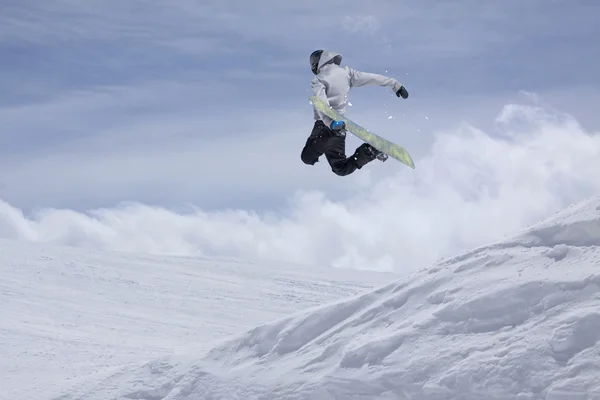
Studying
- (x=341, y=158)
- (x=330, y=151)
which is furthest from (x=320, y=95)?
(x=341, y=158)

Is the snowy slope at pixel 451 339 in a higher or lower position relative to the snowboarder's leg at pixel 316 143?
lower

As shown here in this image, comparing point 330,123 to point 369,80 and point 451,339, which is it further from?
point 451,339

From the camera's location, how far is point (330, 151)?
957 centimetres

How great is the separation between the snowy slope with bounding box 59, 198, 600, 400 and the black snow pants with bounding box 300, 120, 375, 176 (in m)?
1.76

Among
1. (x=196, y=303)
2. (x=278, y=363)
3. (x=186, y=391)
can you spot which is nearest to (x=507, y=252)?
(x=278, y=363)

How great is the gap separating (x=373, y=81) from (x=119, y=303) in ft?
60.5

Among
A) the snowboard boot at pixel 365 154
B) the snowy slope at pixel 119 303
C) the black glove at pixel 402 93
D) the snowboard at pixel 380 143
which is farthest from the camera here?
the snowy slope at pixel 119 303

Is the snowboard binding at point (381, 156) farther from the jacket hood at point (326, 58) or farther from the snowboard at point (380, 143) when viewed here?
the jacket hood at point (326, 58)

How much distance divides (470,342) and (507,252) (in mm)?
1667

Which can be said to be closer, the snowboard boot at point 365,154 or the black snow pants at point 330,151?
the black snow pants at point 330,151

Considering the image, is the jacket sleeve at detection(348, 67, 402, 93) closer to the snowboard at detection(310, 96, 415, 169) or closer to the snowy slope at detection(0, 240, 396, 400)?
the snowboard at detection(310, 96, 415, 169)

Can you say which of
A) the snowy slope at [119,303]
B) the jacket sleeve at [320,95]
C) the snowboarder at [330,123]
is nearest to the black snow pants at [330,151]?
the snowboarder at [330,123]

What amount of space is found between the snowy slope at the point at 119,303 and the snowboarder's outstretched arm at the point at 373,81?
18.8 ft

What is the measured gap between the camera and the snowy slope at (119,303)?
17.9 metres
